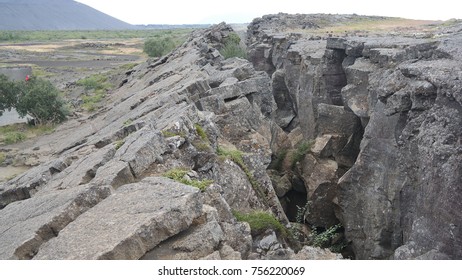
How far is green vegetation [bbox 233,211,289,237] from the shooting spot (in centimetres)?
1402

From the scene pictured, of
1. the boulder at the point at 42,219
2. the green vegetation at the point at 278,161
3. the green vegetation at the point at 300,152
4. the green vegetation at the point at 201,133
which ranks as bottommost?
the green vegetation at the point at 278,161

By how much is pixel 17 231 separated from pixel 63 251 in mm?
2656

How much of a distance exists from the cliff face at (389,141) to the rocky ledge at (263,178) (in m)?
0.06

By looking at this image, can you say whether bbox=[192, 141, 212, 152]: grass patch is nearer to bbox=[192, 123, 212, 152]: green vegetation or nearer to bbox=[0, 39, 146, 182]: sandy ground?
bbox=[192, 123, 212, 152]: green vegetation

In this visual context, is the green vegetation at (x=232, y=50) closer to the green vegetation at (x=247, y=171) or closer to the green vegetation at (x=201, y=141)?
the green vegetation at (x=201, y=141)

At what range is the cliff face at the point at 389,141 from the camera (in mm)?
13953

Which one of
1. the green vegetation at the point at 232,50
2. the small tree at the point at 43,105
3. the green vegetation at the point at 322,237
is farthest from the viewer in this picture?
the green vegetation at the point at 232,50

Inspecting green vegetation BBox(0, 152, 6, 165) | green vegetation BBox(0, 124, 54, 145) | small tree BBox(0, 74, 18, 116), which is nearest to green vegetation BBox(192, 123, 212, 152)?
green vegetation BBox(0, 152, 6, 165)

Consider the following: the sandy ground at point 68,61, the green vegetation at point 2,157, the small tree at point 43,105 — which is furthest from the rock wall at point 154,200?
the sandy ground at point 68,61

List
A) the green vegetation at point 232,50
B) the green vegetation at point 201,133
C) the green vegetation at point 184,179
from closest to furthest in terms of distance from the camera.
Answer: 1. the green vegetation at point 184,179
2. the green vegetation at point 201,133
3. the green vegetation at point 232,50

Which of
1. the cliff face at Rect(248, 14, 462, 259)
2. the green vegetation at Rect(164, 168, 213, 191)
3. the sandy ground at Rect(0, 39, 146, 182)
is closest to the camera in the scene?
the green vegetation at Rect(164, 168, 213, 191)

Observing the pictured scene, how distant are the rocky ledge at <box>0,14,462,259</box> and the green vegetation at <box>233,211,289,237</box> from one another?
102 millimetres

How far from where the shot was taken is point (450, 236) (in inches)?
512

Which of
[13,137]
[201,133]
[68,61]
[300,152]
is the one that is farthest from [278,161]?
[68,61]
